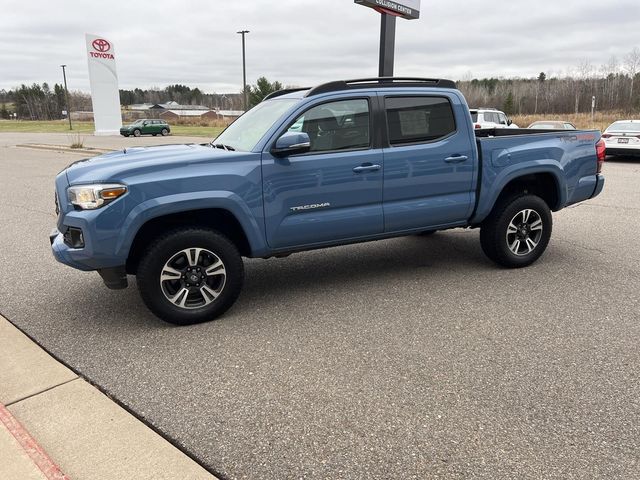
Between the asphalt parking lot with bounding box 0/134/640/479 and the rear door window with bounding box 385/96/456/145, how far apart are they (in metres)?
1.43

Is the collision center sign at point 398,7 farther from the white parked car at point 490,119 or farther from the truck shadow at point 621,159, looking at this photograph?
the truck shadow at point 621,159

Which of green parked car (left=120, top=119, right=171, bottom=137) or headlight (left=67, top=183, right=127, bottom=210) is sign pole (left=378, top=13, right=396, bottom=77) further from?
green parked car (left=120, top=119, right=171, bottom=137)

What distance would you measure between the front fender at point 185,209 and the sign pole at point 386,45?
861 cm

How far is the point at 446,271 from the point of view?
218 inches

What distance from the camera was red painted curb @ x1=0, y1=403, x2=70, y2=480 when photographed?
2.42 m

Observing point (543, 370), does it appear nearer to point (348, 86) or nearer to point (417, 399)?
point (417, 399)

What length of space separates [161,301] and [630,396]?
10.6ft

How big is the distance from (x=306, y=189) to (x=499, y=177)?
6.88 feet

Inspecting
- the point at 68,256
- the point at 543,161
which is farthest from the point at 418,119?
the point at 68,256

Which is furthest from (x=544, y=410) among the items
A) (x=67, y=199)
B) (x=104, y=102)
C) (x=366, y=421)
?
(x=104, y=102)

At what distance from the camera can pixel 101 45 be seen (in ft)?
143

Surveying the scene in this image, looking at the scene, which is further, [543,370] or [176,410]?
[543,370]

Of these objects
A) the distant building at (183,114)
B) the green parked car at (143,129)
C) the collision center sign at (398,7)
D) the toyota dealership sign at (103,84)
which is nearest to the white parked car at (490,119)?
the collision center sign at (398,7)

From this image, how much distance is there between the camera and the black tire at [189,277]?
3973 mm
